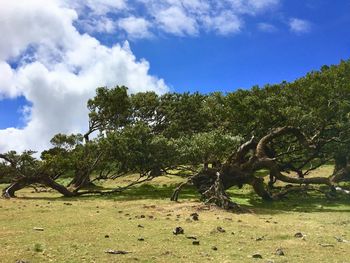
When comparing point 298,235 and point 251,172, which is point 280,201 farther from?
point 298,235

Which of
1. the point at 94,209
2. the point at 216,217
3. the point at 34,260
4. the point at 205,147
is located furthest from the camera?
the point at 205,147

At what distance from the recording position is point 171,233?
17938mm

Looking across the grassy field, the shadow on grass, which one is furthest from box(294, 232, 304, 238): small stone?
the shadow on grass

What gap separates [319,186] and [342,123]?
8.31 m

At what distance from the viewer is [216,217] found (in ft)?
75.6

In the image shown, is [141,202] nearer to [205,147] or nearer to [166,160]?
[205,147]

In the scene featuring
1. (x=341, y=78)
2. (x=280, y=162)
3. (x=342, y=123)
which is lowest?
(x=280, y=162)

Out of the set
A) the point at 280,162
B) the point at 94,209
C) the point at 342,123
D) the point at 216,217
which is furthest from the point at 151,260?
the point at 280,162

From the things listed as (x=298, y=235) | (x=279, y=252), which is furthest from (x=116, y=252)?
(x=298, y=235)

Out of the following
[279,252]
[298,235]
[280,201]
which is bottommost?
[279,252]

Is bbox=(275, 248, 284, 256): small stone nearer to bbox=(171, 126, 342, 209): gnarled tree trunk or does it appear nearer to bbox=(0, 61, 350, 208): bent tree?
bbox=(0, 61, 350, 208): bent tree

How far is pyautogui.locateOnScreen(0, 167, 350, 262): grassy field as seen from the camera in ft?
44.8

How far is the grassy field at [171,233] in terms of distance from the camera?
1366 cm

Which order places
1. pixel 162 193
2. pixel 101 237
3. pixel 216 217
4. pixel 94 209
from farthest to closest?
pixel 162 193 < pixel 94 209 < pixel 216 217 < pixel 101 237
